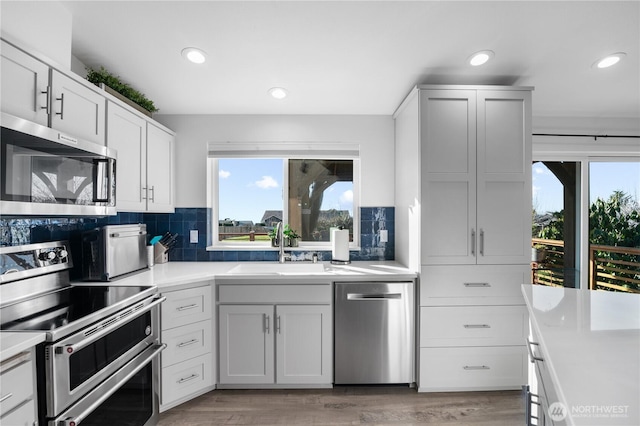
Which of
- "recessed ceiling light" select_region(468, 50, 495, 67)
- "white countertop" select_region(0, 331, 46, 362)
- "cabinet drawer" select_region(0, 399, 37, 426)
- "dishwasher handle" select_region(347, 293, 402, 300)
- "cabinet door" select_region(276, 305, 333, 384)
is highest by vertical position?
"recessed ceiling light" select_region(468, 50, 495, 67)

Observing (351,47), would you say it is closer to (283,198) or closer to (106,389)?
(283,198)

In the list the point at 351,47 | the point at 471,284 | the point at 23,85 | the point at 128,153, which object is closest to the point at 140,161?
the point at 128,153

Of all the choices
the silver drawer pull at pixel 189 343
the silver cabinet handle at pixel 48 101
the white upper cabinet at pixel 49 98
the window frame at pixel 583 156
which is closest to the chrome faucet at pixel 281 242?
the silver drawer pull at pixel 189 343

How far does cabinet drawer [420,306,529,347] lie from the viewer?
2240 mm

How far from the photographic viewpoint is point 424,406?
84.0 inches

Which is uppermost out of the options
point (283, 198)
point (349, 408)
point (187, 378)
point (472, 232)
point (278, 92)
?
point (278, 92)

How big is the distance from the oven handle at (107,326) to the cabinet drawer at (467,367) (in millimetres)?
1884

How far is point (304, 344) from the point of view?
90.1 inches

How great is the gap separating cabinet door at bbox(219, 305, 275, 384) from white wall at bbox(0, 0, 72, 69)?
1794 millimetres

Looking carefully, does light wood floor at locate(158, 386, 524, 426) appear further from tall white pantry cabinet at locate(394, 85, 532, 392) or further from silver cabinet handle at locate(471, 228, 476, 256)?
silver cabinet handle at locate(471, 228, 476, 256)

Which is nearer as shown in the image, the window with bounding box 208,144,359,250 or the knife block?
the knife block

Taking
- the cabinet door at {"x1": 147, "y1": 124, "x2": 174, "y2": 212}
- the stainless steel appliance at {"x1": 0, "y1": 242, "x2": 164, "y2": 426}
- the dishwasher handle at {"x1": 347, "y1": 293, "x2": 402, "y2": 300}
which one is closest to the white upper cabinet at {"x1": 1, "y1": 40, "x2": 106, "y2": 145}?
the cabinet door at {"x1": 147, "y1": 124, "x2": 174, "y2": 212}

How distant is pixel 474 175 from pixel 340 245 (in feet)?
3.98

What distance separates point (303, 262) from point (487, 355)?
1630mm
